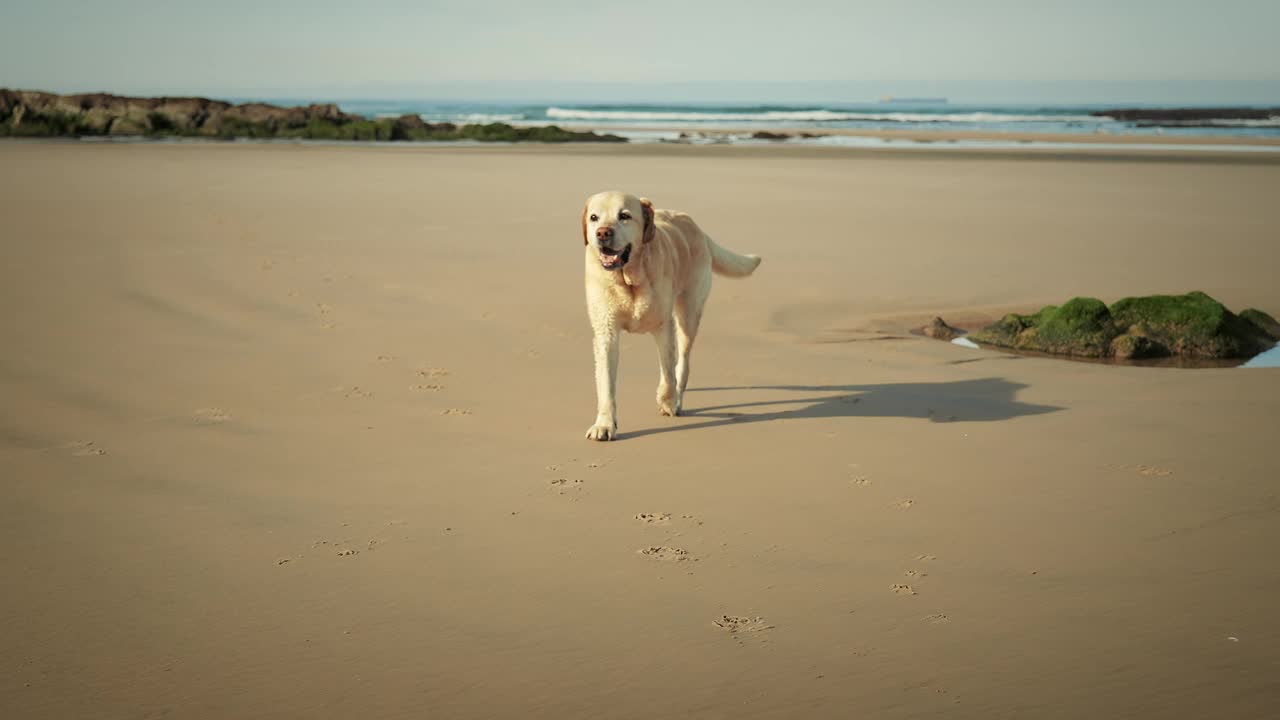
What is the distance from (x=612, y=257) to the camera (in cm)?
576

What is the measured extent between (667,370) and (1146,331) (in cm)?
454

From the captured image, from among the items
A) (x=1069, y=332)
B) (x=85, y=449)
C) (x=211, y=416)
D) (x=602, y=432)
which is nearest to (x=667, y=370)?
(x=602, y=432)

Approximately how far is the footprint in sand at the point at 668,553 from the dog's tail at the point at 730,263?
3284mm

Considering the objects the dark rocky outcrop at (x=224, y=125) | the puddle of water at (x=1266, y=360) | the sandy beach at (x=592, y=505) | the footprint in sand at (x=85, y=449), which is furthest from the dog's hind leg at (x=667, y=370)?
the dark rocky outcrop at (x=224, y=125)

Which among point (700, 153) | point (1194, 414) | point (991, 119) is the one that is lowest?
point (1194, 414)

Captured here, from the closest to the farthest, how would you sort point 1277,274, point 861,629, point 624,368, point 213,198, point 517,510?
point 861,629, point 517,510, point 624,368, point 1277,274, point 213,198

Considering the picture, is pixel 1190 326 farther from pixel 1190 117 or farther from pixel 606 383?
pixel 1190 117

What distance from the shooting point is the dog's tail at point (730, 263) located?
7387 millimetres

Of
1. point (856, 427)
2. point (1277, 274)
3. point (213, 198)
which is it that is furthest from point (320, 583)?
point (213, 198)

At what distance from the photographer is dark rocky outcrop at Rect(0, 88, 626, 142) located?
37531mm

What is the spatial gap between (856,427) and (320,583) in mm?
3496

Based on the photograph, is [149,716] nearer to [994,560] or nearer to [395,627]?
[395,627]

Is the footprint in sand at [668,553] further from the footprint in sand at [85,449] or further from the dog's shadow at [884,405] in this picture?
the footprint in sand at [85,449]

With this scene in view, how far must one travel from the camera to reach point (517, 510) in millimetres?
4898
